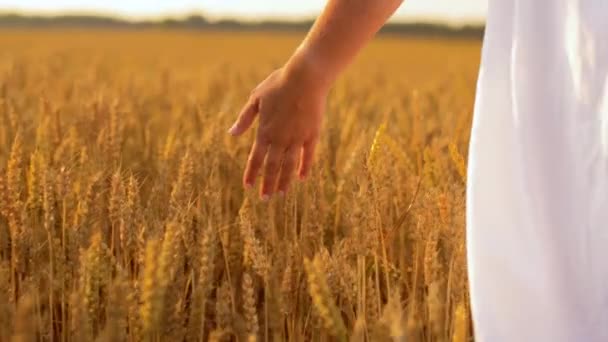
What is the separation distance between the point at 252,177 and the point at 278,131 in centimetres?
9

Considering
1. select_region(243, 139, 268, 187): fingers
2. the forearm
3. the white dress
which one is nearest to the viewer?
the white dress

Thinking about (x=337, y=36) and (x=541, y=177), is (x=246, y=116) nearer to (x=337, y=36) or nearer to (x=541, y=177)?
(x=337, y=36)

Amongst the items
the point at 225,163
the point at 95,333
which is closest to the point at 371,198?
the point at 95,333

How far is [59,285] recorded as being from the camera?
121 cm

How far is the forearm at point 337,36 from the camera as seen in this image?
3.54 ft

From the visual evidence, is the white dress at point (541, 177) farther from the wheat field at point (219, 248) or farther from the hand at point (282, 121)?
the hand at point (282, 121)

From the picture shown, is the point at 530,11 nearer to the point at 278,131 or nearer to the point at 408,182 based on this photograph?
the point at 278,131

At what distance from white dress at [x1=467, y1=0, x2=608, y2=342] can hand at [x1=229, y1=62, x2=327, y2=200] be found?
9.3 inches

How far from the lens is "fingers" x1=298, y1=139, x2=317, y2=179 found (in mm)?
1235

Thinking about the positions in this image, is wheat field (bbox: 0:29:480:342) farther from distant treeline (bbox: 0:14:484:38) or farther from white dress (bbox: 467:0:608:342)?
distant treeline (bbox: 0:14:484:38)

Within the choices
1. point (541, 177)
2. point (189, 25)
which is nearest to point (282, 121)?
point (541, 177)

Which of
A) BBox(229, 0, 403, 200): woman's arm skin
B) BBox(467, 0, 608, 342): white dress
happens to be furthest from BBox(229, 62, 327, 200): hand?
BBox(467, 0, 608, 342): white dress

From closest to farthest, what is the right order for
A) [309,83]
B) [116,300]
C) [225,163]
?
[116,300]
[309,83]
[225,163]

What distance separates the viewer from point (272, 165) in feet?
3.94
